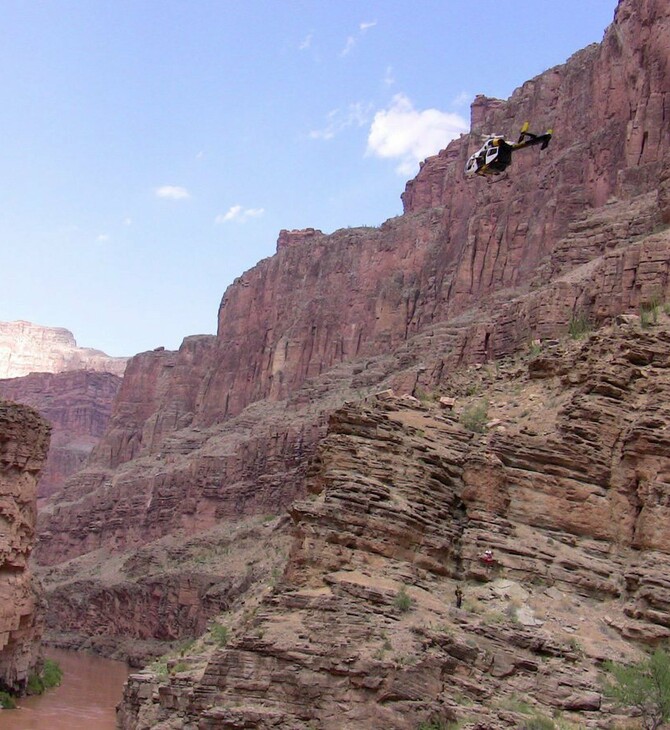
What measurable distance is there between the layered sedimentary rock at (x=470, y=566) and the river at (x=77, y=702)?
56.1 ft

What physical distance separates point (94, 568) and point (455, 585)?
86607 mm

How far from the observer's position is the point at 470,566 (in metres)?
25.8

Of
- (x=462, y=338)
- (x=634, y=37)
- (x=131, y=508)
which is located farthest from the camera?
(x=131, y=508)

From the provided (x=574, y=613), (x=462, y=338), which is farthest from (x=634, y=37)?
(x=574, y=613)

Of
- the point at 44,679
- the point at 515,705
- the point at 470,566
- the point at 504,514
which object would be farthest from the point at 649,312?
the point at 44,679

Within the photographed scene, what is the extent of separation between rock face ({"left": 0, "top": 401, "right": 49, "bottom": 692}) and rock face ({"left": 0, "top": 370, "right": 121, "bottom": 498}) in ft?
443

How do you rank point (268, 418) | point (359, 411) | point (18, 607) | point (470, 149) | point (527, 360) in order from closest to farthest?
point (359, 411), point (527, 360), point (18, 607), point (470, 149), point (268, 418)

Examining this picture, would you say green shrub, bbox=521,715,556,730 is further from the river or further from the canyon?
the river

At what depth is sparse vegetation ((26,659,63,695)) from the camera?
52219 mm

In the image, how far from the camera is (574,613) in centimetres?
2508

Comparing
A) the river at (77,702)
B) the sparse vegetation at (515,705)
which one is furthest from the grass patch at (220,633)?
the river at (77,702)

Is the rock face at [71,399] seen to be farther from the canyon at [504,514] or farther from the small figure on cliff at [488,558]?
the small figure on cliff at [488,558]

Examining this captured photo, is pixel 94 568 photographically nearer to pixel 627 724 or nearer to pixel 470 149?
pixel 470 149

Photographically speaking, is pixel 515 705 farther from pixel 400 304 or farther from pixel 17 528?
pixel 400 304
